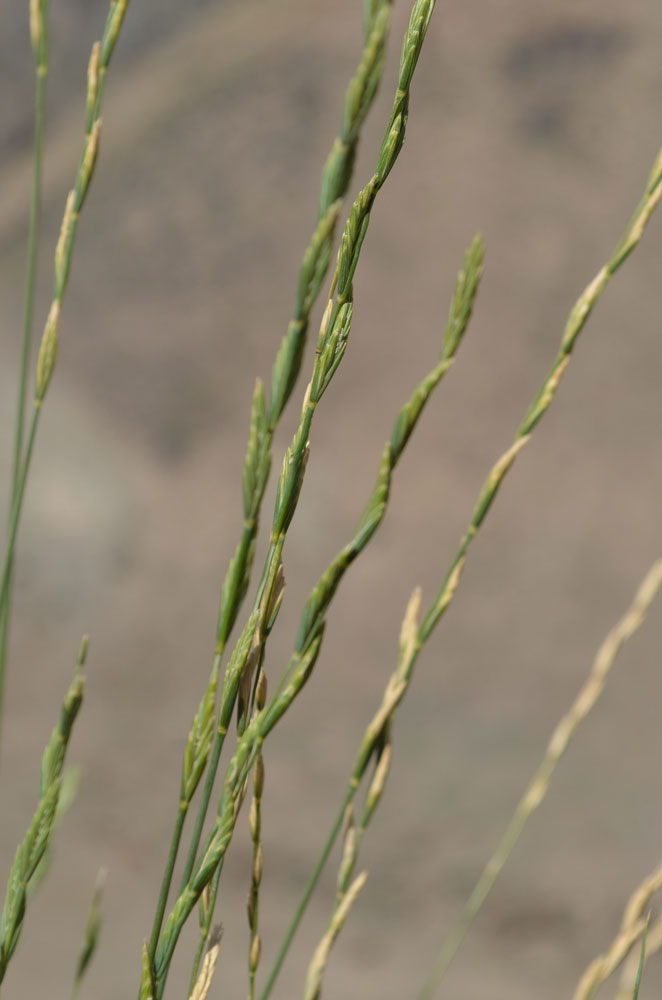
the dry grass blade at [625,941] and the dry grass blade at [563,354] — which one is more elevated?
the dry grass blade at [563,354]

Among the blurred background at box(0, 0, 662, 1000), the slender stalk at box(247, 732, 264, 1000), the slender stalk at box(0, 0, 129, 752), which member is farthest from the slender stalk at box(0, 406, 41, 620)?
the blurred background at box(0, 0, 662, 1000)

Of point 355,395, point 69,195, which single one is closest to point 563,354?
point 69,195

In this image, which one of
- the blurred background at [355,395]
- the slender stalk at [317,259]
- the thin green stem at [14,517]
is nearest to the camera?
the slender stalk at [317,259]

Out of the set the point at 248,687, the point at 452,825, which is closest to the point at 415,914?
the point at 452,825

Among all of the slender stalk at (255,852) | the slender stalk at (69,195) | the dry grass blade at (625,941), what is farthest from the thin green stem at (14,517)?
the dry grass blade at (625,941)

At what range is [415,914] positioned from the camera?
5.08 feet

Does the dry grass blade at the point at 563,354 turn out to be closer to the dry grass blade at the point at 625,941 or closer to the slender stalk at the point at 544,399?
the slender stalk at the point at 544,399

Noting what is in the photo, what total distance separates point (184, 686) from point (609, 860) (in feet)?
2.64

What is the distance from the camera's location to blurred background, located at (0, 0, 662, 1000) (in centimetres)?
175

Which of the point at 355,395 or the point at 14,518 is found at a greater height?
the point at 355,395

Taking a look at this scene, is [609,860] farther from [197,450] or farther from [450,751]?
[197,450]

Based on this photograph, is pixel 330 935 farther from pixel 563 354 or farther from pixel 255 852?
pixel 563 354

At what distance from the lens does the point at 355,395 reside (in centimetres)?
203

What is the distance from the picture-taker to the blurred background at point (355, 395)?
1.75 meters
